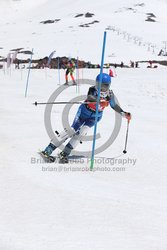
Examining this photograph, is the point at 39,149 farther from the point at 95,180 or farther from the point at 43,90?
the point at 43,90

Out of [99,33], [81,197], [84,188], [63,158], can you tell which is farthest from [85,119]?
[99,33]

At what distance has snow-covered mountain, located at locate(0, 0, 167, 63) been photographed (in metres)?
44.8

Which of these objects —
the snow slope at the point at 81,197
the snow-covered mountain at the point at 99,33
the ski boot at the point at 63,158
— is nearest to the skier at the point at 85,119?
the ski boot at the point at 63,158

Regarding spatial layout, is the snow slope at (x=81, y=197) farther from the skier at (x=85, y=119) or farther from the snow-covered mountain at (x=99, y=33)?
the snow-covered mountain at (x=99, y=33)

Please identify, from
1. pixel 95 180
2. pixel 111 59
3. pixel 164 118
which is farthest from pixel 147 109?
pixel 111 59

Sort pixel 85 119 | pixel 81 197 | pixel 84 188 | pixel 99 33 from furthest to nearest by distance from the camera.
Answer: pixel 99 33 < pixel 85 119 < pixel 84 188 < pixel 81 197

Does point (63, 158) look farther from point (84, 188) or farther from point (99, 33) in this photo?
point (99, 33)

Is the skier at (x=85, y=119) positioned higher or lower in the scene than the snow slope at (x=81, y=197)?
higher

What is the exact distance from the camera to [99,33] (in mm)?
55844

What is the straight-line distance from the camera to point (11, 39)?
63.3 metres

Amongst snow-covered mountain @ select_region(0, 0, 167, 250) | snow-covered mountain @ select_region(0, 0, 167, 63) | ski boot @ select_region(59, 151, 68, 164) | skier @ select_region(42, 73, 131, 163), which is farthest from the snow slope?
Result: snow-covered mountain @ select_region(0, 0, 167, 63)

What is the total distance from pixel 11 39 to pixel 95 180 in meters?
61.4

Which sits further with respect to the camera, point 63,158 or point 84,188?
point 63,158

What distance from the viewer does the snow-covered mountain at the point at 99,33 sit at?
147 ft
